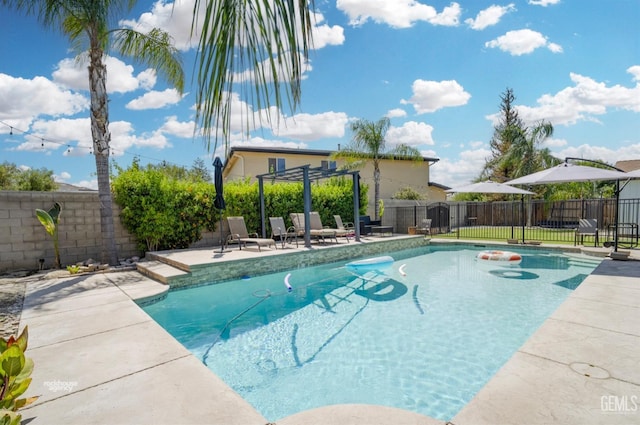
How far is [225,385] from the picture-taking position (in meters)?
2.66

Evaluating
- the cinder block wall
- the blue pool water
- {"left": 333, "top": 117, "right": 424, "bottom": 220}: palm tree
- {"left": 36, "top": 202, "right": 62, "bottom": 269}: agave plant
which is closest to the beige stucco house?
{"left": 333, "top": 117, "right": 424, "bottom": 220}: palm tree

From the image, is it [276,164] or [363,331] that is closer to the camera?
[363,331]

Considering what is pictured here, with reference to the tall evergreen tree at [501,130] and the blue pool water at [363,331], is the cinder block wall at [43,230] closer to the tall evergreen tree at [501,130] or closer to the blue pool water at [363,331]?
the blue pool water at [363,331]

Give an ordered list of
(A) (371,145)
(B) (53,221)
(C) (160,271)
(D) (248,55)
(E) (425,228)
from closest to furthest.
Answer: (D) (248,55)
(C) (160,271)
(B) (53,221)
(E) (425,228)
(A) (371,145)

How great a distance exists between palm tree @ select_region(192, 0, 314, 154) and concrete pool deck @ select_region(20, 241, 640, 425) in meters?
2.05

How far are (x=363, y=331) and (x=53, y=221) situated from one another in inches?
310

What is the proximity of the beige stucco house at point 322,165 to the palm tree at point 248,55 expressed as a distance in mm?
17472

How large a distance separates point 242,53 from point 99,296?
619cm

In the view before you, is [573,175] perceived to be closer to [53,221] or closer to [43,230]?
[53,221]

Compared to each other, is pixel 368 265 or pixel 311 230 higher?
pixel 311 230

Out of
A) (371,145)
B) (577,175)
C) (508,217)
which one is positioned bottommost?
(508,217)

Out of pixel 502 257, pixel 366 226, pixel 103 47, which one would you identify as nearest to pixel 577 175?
pixel 502 257

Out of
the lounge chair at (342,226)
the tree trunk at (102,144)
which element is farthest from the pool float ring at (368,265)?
the tree trunk at (102,144)

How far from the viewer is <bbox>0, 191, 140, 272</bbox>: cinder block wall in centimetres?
779
